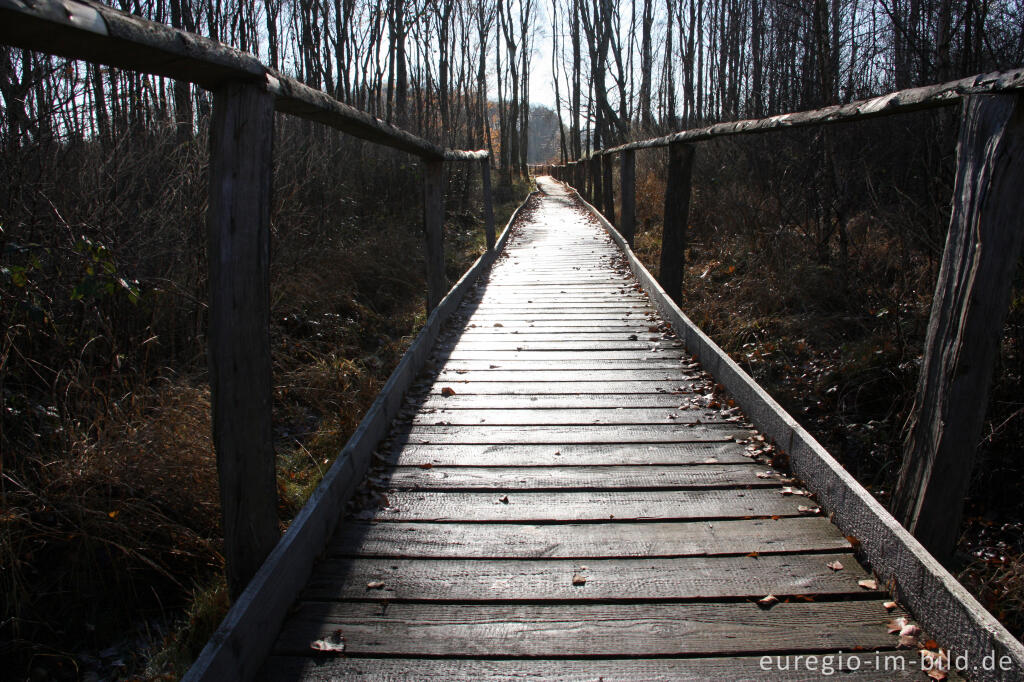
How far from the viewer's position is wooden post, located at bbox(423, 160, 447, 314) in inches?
257

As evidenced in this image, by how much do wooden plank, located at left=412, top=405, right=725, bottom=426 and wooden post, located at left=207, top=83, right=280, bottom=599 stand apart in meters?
1.78

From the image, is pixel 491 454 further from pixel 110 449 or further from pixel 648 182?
pixel 648 182

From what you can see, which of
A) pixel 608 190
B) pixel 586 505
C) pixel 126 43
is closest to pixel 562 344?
pixel 586 505

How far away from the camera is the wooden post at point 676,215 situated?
669cm

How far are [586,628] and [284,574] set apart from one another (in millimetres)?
1009

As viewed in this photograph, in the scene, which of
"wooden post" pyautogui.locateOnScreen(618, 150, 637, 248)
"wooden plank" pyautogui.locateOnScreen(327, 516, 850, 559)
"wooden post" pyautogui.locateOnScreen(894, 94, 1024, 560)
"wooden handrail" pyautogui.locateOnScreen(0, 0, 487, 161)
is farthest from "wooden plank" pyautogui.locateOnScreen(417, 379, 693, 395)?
"wooden post" pyautogui.locateOnScreen(618, 150, 637, 248)

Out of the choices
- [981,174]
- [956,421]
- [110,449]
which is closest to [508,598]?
[956,421]

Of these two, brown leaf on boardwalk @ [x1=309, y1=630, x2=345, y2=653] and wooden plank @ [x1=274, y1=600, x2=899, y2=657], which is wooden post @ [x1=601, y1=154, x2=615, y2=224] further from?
brown leaf on boardwalk @ [x1=309, y1=630, x2=345, y2=653]

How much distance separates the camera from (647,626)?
2.19m

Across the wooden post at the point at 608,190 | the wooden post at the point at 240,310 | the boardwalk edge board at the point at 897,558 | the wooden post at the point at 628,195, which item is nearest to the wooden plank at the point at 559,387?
the boardwalk edge board at the point at 897,558

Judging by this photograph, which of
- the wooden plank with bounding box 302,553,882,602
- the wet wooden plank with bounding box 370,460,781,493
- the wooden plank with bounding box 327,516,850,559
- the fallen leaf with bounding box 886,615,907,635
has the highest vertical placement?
the wet wooden plank with bounding box 370,460,781,493

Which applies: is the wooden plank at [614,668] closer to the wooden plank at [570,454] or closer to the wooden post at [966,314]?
the wooden post at [966,314]

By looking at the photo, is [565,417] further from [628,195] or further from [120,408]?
[628,195]

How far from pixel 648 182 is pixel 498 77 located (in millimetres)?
29396
